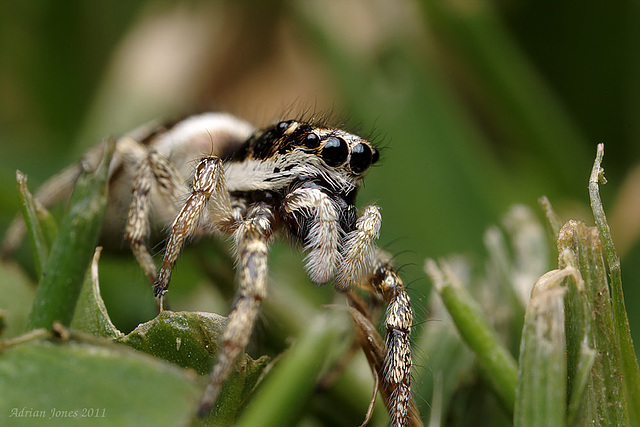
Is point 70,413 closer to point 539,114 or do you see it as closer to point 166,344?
point 166,344

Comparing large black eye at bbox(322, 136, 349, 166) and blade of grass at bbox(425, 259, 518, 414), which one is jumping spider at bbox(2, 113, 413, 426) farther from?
blade of grass at bbox(425, 259, 518, 414)

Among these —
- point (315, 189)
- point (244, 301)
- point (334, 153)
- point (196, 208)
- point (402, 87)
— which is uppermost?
point (402, 87)

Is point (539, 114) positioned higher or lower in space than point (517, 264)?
higher

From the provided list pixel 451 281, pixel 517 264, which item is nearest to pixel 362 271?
pixel 451 281

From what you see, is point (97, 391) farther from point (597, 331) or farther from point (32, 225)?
point (597, 331)

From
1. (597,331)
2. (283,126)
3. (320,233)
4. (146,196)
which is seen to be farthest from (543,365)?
(146,196)

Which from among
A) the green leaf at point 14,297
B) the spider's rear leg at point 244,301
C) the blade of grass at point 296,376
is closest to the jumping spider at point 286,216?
the spider's rear leg at point 244,301

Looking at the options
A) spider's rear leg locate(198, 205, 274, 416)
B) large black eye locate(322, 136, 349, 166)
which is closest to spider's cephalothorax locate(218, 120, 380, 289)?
large black eye locate(322, 136, 349, 166)
